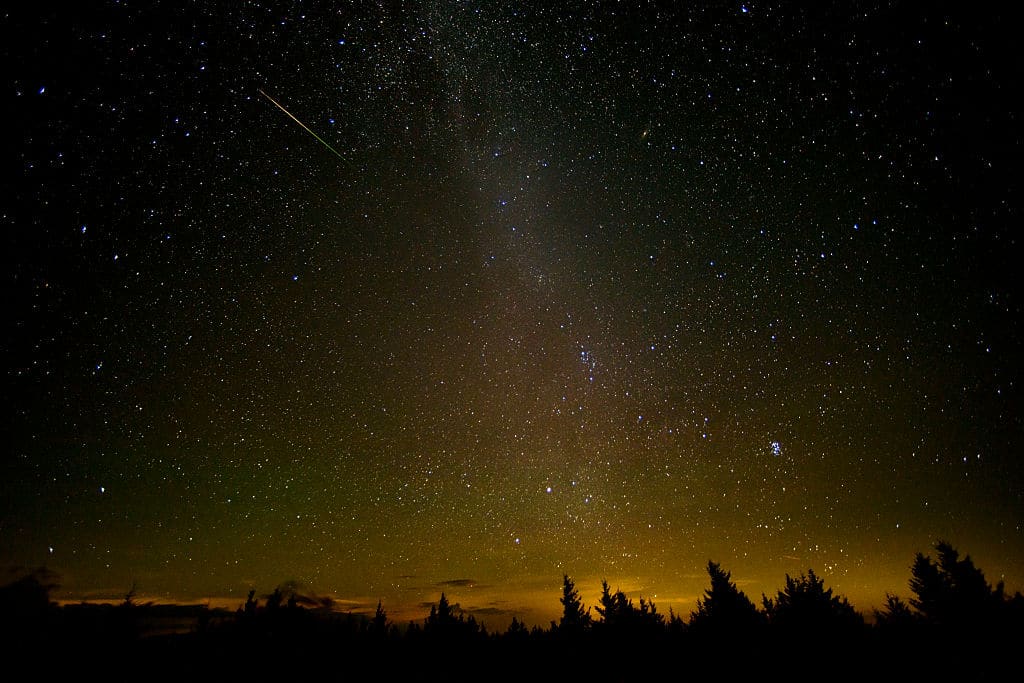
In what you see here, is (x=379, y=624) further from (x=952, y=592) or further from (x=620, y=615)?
(x=952, y=592)

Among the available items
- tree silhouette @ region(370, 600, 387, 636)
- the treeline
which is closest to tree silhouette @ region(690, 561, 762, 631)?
the treeline

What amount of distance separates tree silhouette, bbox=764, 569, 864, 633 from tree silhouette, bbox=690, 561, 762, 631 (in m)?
1.80

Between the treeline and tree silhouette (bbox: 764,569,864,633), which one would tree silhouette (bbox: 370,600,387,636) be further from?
tree silhouette (bbox: 764,569,864,633)

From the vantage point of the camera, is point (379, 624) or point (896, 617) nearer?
point (896, 617)

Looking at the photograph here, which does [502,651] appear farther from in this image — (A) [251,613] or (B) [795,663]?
(A) [251,613]

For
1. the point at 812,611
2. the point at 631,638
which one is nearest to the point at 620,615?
the point at 631,638

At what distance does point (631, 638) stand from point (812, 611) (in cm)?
1428

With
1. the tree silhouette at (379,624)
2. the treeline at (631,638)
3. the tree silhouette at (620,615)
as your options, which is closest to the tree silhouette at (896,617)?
the treeline at (631,638)

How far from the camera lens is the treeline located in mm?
21047

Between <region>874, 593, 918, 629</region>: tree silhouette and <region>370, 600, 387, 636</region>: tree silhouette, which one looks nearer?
<region>874, 593, 918, 629</region>: tree silhouette

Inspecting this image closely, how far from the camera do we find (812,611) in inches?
905

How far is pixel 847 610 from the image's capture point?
26875 millimetres

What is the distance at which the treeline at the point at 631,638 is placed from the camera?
69.1ft

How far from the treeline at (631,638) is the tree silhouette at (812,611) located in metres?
0.08
